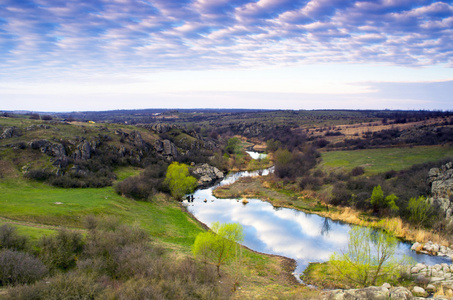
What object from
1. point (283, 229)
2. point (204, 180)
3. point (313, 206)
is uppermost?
point (204, 180)

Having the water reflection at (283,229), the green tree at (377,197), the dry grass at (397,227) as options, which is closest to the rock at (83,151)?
the water reflection at (283,229)

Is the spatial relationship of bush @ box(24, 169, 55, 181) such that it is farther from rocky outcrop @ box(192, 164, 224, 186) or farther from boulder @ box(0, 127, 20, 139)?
rocky outcrop @ box(192, 164, 224, 186)

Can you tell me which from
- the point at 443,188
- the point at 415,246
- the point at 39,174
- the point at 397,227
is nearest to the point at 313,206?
the point at 397,227

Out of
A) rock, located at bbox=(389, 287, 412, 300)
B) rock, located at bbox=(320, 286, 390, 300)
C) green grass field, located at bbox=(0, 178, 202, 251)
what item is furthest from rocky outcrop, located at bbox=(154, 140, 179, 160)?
rock, located at bbox=(389, 287, 412, 300)

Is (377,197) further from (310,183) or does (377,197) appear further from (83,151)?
(83,151)

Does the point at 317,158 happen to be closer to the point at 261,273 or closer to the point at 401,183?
the point at 401,183

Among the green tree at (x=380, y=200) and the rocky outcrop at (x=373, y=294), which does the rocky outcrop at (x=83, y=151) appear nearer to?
the rocky outcrop at (x=373, y=294)
